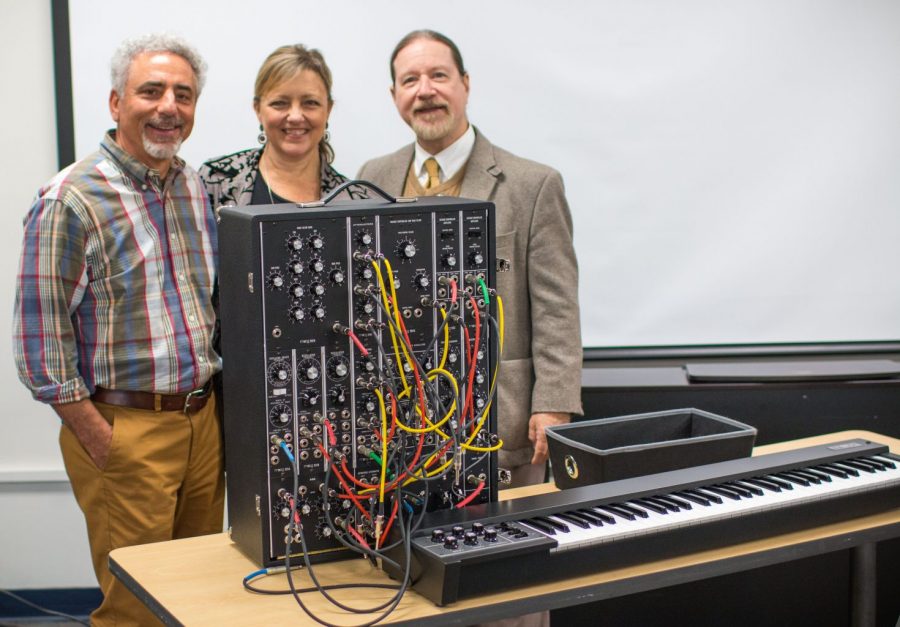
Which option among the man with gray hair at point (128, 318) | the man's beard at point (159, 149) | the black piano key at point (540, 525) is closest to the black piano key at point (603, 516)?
the black piano key at point (540, 525)

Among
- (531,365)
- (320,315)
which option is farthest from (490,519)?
(531,365)

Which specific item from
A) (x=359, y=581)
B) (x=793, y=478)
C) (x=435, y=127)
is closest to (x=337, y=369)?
(x=359, y=581)

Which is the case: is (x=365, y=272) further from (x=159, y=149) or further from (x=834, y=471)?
(x=834, y=471)

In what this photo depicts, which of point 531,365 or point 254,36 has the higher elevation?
point 254,36

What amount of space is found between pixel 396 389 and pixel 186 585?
0.47 m

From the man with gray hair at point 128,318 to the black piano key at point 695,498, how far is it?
1.11 meters

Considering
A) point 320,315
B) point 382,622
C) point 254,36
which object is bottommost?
point 382,622

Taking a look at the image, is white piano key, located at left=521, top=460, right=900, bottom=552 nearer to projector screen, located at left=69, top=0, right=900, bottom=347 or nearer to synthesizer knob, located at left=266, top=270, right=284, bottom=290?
synthesizer knob, located at left=266, top=270, right=284, bottom=290

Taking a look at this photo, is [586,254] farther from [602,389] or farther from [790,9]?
[790,9]

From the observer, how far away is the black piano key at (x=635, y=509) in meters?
1.87

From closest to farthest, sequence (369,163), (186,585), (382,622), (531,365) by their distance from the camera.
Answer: (382,622), (186,585), (531,365), (369,163)

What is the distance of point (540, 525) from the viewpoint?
1.82m

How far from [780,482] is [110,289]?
147cm

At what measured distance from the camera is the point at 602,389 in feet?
10.4
